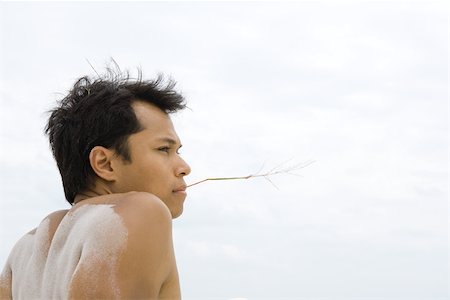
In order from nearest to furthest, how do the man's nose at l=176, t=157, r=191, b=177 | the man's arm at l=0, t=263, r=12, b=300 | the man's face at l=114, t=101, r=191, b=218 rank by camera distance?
the man's face at l=114, t=101, r=191, b=218 → the man's nose at l=176, t=157, r=191, b=177 → the man's arm at l=0, t=263, r=12, b=300

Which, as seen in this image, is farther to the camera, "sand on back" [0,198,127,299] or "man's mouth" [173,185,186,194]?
"man's mouth" [173,185,186,194]

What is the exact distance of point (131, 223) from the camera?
3523 millimetres

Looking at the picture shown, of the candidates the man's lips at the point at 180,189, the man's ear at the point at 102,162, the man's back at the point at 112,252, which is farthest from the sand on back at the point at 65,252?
the man's lips at the point at 180,189

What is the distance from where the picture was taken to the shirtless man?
348cm

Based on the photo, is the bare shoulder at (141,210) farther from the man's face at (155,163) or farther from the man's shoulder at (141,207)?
the man's face at (155,163)

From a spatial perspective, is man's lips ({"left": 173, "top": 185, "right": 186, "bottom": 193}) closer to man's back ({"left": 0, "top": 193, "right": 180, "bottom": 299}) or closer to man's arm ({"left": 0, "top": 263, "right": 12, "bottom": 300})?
man's back ({"left": 0, "top": 193, "right": 180, "bottom": 299})

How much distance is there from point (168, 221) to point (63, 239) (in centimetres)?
55

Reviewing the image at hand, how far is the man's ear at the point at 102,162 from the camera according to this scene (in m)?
3.84

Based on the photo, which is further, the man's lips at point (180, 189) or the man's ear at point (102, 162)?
the man's lips at point (180, 189)

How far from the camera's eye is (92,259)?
3.50 metres

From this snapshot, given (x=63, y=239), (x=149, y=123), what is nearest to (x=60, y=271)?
(x=63, y=239)

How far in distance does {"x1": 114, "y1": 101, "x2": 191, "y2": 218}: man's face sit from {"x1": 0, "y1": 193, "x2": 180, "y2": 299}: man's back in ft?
0.59

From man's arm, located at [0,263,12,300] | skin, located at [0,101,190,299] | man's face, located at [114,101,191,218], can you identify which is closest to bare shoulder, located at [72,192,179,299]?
skin, located at [0,101,190,299]

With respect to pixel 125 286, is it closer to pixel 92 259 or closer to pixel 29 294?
pixel 92 259
